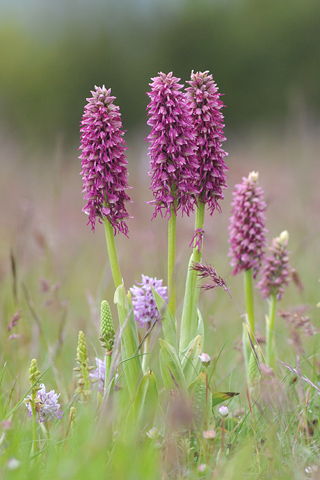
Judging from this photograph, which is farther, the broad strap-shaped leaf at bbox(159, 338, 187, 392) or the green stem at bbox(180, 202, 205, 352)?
the green stem at bbox(180, 202, 205, 352)

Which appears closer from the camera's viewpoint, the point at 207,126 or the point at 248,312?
the point at 207,126

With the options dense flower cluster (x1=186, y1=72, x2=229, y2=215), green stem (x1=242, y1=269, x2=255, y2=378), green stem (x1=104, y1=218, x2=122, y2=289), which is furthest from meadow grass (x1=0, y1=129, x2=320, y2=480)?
dense flower cluster (x1=186, y1=72, x2=229, y2=215)

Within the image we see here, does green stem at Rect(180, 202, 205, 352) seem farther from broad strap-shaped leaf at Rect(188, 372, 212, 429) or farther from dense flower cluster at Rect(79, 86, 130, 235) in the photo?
dense flower cluster at Rect(79, 86, 130, 235)

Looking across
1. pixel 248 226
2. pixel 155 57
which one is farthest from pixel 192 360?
pixel 155 57

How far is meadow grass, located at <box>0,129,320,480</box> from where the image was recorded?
1.97 m

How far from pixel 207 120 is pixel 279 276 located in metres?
1.14

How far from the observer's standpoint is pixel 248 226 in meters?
3.04

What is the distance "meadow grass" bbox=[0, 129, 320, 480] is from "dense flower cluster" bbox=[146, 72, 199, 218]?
0.41 metres

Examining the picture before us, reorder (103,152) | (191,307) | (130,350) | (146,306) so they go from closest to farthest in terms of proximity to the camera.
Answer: (103,152) < (130,350) < (191,307) < (146,306)

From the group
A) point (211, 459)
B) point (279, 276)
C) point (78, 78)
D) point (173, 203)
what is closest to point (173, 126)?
point (173, 203)

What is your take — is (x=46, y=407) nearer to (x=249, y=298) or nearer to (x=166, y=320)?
(x=166, y=320)

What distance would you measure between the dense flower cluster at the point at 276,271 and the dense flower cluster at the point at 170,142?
2.96ft

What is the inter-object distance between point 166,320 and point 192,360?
0.25m

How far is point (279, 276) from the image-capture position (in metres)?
3.18
